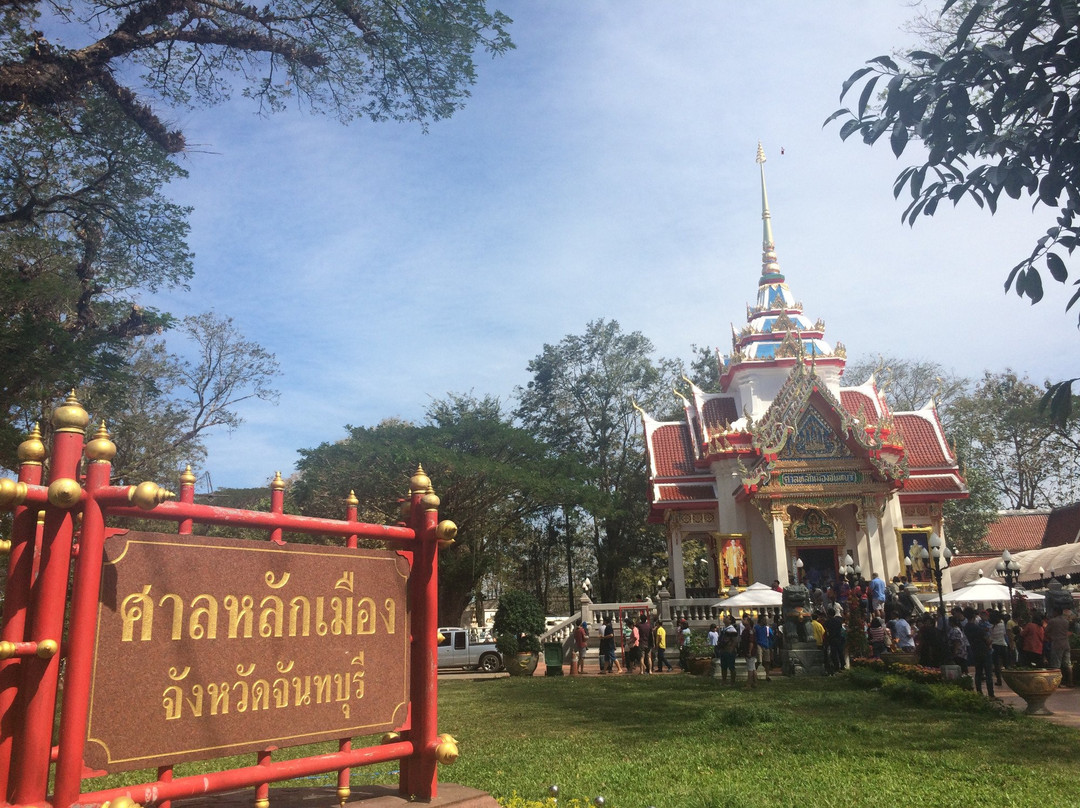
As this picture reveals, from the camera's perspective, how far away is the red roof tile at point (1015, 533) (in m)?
38.2

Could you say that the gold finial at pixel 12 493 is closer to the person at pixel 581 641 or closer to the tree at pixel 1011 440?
the person at pixel 581 641

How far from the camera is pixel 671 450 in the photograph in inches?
1166

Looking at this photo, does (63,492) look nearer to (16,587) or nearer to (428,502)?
(16,587)

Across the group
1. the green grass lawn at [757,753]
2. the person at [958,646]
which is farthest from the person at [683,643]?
the green grass lawn at [757,753]

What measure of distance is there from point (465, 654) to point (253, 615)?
22.0 meters

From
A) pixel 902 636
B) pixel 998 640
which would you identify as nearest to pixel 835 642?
pixel 902 636

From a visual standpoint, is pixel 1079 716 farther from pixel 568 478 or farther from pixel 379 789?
pixel 568 478

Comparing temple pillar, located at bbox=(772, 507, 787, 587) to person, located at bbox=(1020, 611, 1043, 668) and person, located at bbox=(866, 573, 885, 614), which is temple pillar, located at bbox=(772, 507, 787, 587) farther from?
person, located at bbox=(1020, 611, 1043, 668)

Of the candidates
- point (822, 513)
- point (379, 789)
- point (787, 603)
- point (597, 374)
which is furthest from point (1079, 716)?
point (597, 374)

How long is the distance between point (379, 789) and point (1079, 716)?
35.3ft

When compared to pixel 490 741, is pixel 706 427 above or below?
above

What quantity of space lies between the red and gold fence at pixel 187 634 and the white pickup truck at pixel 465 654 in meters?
20.1

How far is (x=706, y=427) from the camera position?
95.3 ft

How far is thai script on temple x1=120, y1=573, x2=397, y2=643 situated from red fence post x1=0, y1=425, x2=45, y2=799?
35cm
